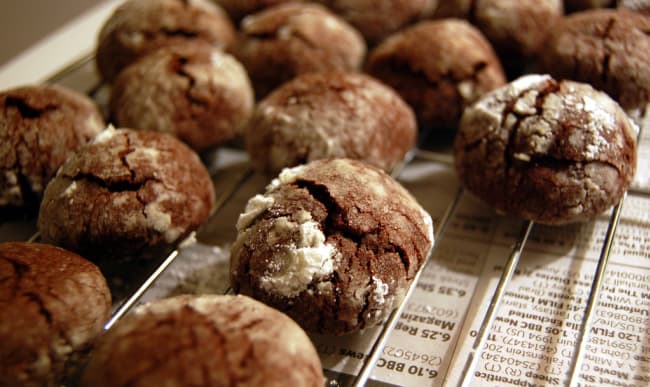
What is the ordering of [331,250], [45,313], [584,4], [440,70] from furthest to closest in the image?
[584,4], [440,70], [331,250], [45,313]

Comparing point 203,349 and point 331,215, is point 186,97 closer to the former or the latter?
point 331,215

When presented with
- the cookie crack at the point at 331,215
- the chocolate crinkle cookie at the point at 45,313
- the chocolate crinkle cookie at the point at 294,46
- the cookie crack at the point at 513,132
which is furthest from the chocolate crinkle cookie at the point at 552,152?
the chocolate crinkle cookie at the point at 45,313

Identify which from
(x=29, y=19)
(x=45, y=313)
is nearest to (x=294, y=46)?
(x=45, y=313)

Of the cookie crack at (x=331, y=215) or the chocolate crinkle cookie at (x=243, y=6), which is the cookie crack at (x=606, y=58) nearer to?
the cookie crack at (x=331, y=215)

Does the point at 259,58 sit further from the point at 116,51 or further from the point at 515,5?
the point at 515,5

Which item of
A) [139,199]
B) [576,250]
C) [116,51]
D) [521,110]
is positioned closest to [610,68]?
[521,110]
